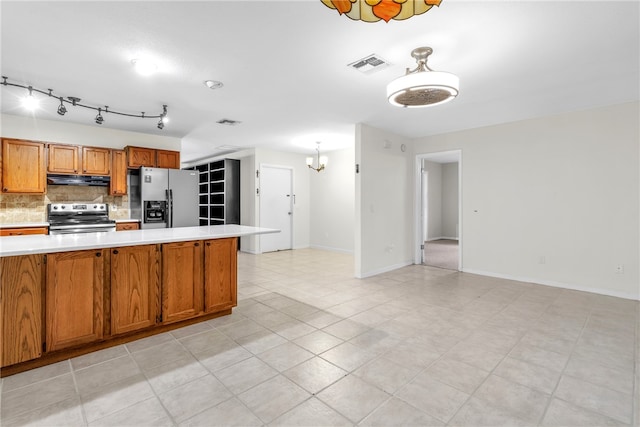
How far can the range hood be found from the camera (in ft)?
14.3

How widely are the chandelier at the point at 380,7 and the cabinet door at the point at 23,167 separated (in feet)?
15.6

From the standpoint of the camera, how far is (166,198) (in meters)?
5.08

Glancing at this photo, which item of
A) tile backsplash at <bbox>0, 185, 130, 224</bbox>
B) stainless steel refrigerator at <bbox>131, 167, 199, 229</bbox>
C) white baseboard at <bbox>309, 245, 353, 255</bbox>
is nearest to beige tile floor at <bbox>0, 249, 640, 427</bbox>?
stainless steel refrigerator at <bbox>131, 167, 199, 229</bbox>

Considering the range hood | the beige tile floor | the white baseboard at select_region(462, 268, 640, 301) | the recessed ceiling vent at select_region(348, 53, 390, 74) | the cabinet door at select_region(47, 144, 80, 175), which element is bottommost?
the beige tile floor

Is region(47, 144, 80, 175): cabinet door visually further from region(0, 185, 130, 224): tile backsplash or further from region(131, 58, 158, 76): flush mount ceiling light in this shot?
region(131, 58, 158, 76): flush mount ceiling light

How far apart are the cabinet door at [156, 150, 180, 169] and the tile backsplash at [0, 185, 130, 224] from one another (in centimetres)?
80

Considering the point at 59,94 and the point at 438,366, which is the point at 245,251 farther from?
the point at 438,366

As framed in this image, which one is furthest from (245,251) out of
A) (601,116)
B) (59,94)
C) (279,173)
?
(601,116)

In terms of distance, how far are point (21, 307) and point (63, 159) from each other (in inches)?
123

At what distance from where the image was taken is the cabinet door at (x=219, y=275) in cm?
301

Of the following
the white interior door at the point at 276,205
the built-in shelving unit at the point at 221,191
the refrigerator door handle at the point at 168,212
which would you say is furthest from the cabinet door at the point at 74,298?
the built-in shelving unit at the point at 221,191

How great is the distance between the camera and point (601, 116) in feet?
12.8

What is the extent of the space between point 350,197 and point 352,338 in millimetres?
4597

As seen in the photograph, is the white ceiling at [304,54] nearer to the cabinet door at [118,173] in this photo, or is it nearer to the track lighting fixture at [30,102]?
the track lighting fixture at [30,102]
